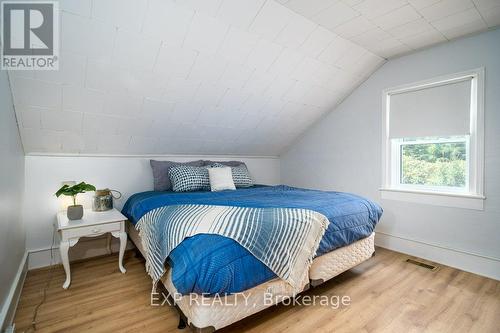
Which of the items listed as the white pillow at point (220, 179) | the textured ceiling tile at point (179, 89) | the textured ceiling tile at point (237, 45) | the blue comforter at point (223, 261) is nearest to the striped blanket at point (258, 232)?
the blue comforter at point (223, 261)

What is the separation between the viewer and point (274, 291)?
1509mm

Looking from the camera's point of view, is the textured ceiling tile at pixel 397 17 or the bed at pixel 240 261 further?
the textured ceiling tile at pixel 397 17

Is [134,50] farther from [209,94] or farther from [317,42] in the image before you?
[317,42]

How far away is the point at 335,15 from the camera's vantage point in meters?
2.00

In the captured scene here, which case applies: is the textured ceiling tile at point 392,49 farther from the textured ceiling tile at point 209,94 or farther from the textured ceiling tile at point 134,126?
the textured ceiling tile at point 134,126

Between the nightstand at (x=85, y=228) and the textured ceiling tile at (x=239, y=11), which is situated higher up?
the textured ceiling tile at (x=239, y=11)

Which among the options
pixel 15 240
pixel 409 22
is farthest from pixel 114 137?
pixel 409 22

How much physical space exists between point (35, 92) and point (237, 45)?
1640 millimetres

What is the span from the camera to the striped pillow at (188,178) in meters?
2.71

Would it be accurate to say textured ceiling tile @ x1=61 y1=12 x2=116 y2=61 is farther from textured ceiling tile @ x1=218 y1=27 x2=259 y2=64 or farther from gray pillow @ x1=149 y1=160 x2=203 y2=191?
gray pillow @ x1=149 y1=160 x2=203 y2=191

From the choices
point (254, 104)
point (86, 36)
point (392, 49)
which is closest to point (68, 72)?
point (86, 36)

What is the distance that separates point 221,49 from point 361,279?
7.73 feet

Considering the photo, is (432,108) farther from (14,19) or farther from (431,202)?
(14,19)

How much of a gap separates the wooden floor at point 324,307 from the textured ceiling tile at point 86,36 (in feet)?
5.94
